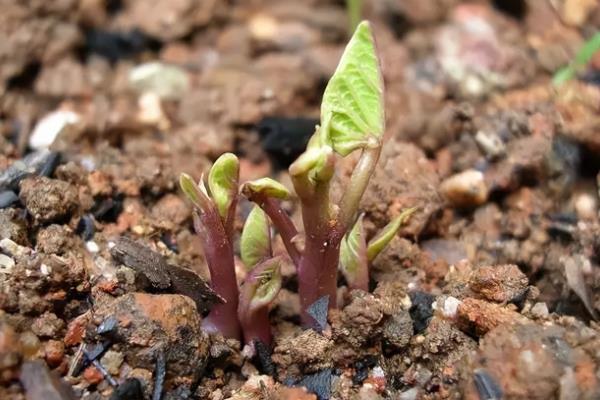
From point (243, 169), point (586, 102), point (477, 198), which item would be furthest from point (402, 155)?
point (586, 102)

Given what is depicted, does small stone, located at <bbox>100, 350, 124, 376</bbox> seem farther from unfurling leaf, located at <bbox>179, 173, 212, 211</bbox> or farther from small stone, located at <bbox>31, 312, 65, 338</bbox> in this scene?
unfurling leaf, located at <bbox>179, 173, 212, 211</bbox>

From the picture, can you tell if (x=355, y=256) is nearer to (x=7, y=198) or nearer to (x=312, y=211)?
(x=312, y=211)

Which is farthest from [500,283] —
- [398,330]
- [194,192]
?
[194,192]

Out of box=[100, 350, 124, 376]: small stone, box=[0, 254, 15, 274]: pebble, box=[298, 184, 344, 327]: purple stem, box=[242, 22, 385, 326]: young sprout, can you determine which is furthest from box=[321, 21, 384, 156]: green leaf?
box=[0, 254, 15, 274]: pebble

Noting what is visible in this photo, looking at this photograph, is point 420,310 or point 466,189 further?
point 466,189

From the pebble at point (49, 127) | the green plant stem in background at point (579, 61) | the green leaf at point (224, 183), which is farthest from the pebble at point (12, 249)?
the green plant stem in background at point (579, 61)

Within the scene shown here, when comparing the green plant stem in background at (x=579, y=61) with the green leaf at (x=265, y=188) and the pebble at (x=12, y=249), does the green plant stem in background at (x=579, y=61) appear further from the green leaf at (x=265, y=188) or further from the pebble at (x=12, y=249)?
the pebble at (x=12, y=249)
